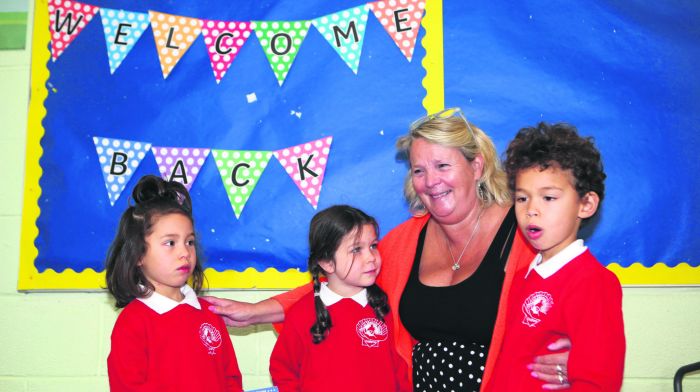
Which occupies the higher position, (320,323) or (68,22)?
(68,22)

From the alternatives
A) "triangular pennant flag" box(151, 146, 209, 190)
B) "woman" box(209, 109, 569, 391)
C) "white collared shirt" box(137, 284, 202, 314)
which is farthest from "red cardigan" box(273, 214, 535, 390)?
"triangular pennant flag" box(151, 146, 209, 190)

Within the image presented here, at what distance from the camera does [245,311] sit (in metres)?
2.26

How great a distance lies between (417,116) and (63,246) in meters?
1.54

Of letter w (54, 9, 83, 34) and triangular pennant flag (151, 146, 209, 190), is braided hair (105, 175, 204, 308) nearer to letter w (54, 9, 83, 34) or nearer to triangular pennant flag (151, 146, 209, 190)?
triangular pennant flag (151, 146, 209, 190)

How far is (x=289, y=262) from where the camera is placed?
2699 millimetres

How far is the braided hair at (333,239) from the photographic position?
217cm

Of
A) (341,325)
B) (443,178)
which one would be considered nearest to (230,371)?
(341,325)

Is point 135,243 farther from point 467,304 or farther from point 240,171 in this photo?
point 467,304

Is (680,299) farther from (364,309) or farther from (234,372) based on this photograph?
(234,372)

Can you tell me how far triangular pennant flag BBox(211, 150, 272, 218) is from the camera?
2719 mm

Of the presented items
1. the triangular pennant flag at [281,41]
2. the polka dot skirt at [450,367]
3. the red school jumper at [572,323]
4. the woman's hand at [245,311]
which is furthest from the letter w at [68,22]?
the red school jumper at [572,323]

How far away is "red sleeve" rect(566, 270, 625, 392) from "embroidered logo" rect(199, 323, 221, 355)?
102cm

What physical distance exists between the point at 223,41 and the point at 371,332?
137 cm

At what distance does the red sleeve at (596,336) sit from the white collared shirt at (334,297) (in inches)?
28.9
